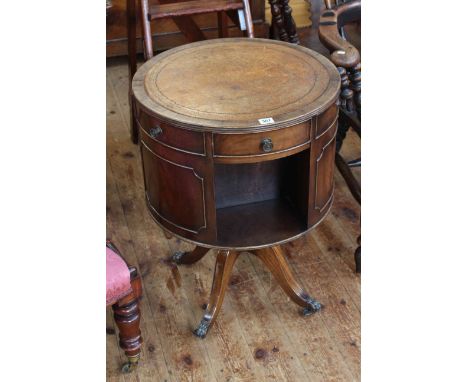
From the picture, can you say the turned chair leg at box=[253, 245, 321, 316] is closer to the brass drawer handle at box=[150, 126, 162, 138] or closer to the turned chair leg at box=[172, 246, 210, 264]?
the turned chair leg at box=[172, 246, 210, 264]

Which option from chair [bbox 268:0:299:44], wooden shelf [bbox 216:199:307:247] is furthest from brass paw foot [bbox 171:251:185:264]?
chair [bbox 268:0:299:44]

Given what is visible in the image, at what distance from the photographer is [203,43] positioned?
2389mm

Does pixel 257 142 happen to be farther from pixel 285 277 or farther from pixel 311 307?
pixel 311 307

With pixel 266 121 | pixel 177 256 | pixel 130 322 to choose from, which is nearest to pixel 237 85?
pixel 266 121

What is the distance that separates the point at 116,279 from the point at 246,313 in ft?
2.18

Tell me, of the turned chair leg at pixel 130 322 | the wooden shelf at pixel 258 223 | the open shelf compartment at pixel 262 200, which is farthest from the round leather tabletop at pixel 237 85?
the turned chair leg at pixel 130 322

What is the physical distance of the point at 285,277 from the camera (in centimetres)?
248

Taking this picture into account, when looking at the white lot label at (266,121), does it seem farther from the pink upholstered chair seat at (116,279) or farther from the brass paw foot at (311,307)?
the brass paw foot at (311,307)

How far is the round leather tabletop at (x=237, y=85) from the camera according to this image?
1.94 metres

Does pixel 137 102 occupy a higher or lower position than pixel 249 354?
higher
